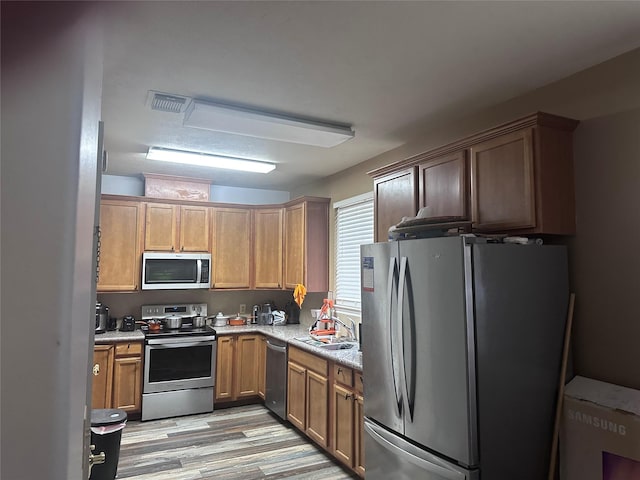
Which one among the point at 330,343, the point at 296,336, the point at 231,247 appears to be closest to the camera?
the point at 330,343

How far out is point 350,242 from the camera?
14.7 feet

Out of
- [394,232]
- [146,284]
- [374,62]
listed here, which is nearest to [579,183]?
[394,232]

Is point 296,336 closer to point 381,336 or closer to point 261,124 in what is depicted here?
point 381,336

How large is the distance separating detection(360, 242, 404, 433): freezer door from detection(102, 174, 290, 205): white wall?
3.22 meters

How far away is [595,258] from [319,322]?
107 inches

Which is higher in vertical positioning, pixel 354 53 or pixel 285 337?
pixel 354 53

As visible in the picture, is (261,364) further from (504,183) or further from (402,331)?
(504,183)

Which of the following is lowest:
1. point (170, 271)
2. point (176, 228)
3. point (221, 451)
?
point (221, 451)

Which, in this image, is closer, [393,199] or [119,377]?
[393,199]

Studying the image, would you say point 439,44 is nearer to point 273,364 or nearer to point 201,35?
point 201,35

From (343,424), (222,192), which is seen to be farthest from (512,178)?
(222,192)

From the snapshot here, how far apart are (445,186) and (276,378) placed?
281 cm

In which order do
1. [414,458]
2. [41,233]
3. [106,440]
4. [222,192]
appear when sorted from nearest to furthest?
[41,233]
[414,458]
[106,440]
[222,192]

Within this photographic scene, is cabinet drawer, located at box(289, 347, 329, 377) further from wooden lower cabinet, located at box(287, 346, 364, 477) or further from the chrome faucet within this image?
the chrome faucet
